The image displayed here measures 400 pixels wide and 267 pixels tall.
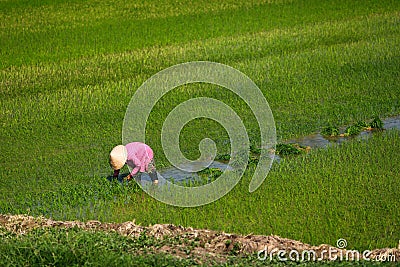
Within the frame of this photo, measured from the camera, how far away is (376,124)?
1059 centimetres

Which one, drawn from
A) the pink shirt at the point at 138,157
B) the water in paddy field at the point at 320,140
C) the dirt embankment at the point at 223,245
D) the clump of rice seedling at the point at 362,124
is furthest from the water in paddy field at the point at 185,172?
the clump of rice seedling at the point at 362,124

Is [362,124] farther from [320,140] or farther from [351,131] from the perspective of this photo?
[320,140]

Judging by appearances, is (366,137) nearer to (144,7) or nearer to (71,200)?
(71,200)

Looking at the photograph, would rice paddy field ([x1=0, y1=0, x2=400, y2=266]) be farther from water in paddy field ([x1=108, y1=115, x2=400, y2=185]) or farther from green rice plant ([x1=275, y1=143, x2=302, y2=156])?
green rice plant ([x1=275, y1=143, x2=302, y2=156])

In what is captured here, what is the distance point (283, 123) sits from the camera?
1091 cm

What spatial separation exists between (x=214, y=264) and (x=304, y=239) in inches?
48.4

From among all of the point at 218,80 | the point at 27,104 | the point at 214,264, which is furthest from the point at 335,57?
the point at 214,264

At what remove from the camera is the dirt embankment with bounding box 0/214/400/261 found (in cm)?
618

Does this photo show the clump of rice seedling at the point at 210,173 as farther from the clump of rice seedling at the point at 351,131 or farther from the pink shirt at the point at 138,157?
the clump of rice seedling at the point at 351,131

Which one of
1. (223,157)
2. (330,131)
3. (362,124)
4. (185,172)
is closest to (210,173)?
(185,172)
